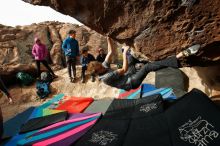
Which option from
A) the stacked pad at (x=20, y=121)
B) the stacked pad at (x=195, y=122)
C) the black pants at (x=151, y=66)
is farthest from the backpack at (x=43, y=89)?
the stacked pad at (x=195, y=122)

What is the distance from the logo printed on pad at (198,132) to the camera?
2625 mm

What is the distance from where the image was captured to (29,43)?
11180 millimetres

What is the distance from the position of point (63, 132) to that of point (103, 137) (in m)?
1.16

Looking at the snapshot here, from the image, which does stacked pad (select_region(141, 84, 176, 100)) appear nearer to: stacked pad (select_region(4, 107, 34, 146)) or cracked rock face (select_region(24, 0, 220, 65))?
stacked pad (select_region(4, 107, 34, 146))

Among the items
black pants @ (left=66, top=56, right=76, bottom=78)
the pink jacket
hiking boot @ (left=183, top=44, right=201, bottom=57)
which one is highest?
hiking boot @ (left=183, top=44, right=201, bottom=57)

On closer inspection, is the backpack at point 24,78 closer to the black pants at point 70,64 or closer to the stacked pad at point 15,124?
the black pants at point 70,64

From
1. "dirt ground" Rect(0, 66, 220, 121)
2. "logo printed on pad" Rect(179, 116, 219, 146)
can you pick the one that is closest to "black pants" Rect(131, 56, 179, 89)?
"logo printed on pad" Rect(179, 116, 219, 146)

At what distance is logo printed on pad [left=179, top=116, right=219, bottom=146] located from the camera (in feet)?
8.61

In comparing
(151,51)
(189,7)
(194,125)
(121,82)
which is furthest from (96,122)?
(189,7)

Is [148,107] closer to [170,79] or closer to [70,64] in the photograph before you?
[170,79]

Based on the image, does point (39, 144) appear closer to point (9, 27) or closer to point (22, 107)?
point (22, 107)

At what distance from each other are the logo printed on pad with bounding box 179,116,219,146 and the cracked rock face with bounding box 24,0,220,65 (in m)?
0.66

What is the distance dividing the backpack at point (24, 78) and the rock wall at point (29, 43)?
33 cm

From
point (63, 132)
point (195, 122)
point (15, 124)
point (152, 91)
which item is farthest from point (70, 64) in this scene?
point (195, 122)
